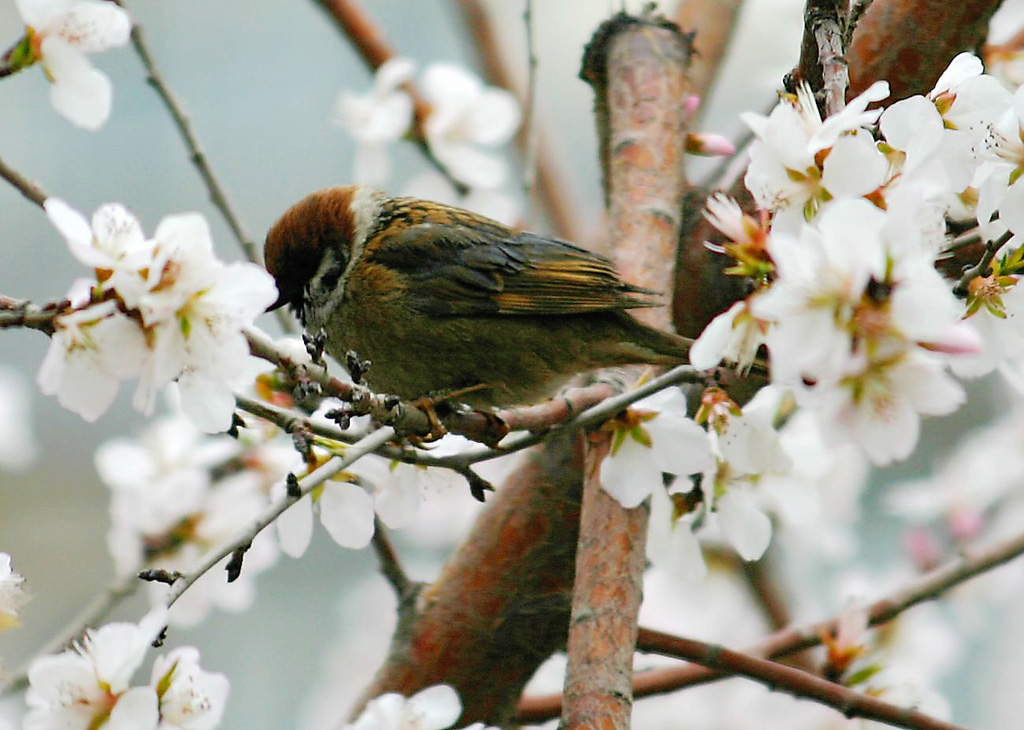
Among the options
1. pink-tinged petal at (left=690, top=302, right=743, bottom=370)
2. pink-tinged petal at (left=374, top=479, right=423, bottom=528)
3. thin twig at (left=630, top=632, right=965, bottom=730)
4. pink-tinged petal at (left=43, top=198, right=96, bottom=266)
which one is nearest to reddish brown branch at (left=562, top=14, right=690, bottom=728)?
thin twig at (left=630, top=632, right=965, bottom=730)

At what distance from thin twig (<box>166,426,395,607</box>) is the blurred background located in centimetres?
464

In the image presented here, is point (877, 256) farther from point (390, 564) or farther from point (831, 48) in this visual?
point (390, 564)

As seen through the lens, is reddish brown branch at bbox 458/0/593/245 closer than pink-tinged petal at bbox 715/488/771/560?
No

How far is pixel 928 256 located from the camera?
4.59 feet

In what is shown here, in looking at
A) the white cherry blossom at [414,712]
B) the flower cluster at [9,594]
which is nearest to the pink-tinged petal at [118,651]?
the flower cluster at [9,594]

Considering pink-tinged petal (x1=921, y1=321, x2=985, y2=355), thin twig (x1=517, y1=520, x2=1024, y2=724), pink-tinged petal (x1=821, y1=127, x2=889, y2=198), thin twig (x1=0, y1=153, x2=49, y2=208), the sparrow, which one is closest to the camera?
pink-tinged petal (x1=921, y1=321, x2=985, y2=355)

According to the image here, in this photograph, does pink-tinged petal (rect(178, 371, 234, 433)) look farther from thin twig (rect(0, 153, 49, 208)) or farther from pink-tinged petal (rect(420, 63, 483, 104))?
pink-tinged petal (rect(420, 63, 483, 104))

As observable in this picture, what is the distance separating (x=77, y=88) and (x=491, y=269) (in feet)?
4.54

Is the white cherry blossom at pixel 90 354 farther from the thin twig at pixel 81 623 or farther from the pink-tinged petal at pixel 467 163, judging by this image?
the pink-tinged petal at pixel 467 163

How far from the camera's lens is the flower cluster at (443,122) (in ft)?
12.4

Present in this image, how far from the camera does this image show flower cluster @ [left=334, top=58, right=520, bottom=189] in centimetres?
378

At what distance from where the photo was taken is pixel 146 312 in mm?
1623

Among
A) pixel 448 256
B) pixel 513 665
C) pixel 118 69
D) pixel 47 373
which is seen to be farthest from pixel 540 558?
pixel 118 69

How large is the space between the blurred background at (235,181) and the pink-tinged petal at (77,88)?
4536 mm
